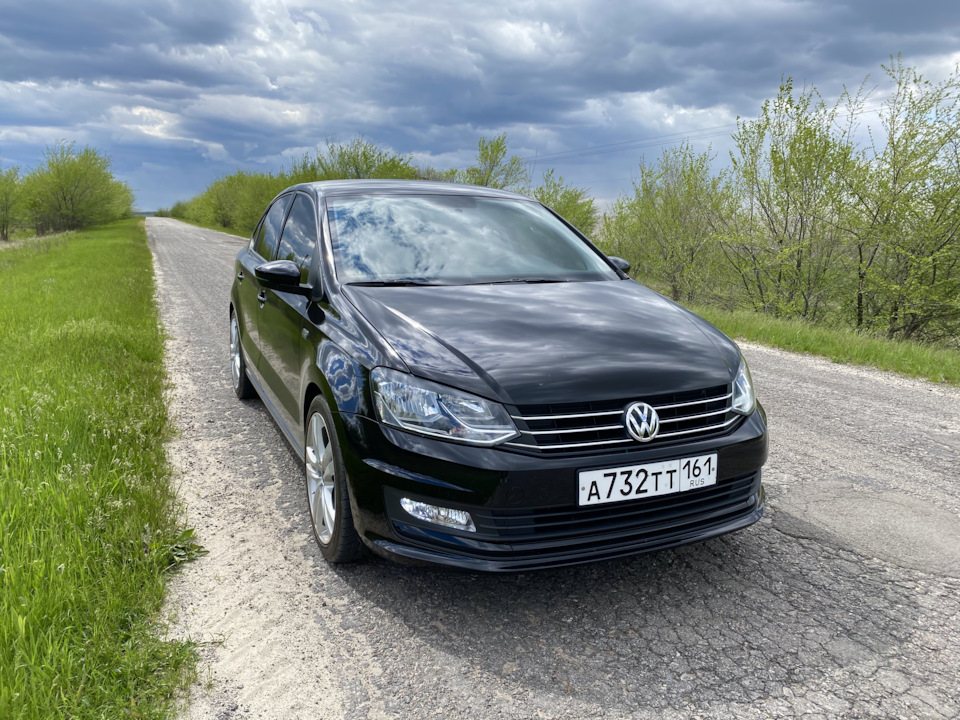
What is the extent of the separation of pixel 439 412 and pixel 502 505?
0.39 m

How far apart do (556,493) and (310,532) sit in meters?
1.52

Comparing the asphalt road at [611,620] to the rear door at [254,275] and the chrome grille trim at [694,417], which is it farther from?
the rear door at [254,275]

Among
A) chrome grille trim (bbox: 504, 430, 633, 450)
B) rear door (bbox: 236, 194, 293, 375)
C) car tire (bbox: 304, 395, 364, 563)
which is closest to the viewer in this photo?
chrome grille trim (bbox: 504, 430, 633, 450)

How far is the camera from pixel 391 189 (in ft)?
13.8

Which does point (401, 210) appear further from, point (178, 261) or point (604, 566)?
point (178, 261)

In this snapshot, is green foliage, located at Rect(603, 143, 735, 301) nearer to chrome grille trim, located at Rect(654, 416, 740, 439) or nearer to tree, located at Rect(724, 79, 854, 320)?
tree, located at Rect(724, 79, 854, 320)

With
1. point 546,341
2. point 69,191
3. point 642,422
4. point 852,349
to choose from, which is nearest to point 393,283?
point 546,341

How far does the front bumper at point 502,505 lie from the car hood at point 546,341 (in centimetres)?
23

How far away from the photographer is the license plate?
7.80 feet

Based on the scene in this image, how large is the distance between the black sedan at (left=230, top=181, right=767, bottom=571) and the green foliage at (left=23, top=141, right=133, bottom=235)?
67.8 m

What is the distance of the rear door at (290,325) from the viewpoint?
3.50 metres

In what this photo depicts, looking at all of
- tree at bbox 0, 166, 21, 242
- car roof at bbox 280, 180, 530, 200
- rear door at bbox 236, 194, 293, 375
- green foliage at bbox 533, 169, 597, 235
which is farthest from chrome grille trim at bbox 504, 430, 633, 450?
tree at bbox 0, 166, 21, 242

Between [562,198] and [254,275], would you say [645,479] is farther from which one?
[562,198]

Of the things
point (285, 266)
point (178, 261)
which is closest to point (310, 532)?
point (285, 266)
